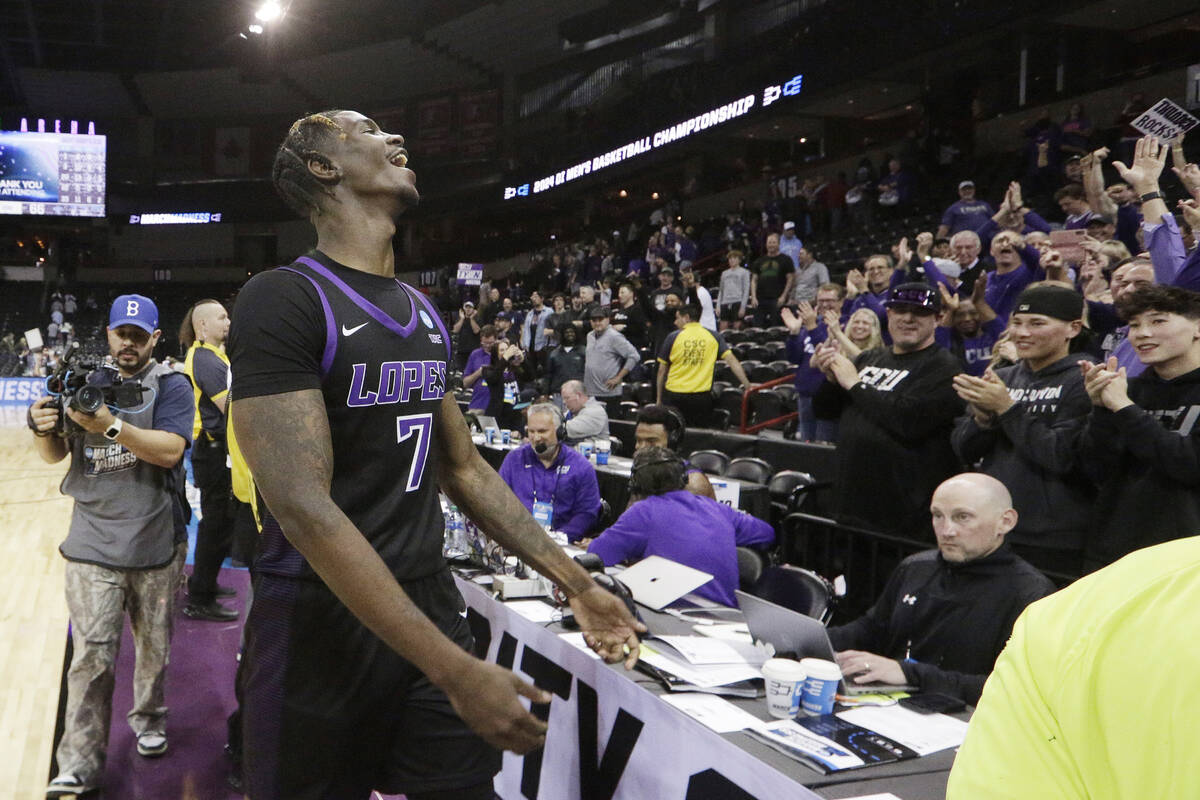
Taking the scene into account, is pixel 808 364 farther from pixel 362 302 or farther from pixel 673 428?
pixel 362 302

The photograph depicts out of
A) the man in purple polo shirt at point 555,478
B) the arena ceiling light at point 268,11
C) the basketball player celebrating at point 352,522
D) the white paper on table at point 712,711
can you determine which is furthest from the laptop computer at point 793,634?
the arena ceiling light at point 268,11

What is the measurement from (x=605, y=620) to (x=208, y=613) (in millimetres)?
4454

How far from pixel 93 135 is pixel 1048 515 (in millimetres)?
25091

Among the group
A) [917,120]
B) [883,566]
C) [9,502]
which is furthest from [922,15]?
[9,502]

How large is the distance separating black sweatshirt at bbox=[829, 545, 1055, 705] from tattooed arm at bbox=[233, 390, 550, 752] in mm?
1739

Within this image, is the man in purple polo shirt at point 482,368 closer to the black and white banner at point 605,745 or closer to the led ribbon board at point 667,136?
the led ribbon board at point 667,136

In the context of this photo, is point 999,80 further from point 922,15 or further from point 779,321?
point 779,321

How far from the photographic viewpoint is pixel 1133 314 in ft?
10.5

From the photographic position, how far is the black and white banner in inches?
84.2

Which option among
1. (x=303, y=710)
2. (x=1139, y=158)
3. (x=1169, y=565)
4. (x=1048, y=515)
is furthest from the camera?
(x=1139, y=158)

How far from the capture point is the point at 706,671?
2.59 m

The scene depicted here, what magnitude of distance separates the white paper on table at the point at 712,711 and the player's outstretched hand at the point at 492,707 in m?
0.88

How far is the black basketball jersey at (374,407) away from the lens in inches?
65.3

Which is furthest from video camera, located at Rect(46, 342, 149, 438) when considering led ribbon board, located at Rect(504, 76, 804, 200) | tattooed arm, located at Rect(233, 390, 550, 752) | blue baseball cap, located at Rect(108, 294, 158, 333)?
led ribbon board, located at Rect(504, 76, 804, 200)
